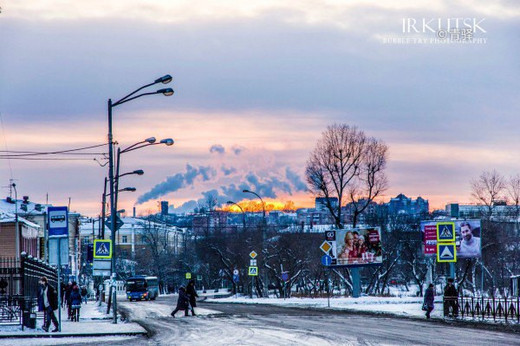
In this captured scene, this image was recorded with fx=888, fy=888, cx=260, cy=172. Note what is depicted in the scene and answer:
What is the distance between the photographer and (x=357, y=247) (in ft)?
232

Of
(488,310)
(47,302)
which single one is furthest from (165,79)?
(488,310)

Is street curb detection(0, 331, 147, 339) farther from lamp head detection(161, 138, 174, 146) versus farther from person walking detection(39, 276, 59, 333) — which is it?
lamp head detection(161, 138, 174, 146)

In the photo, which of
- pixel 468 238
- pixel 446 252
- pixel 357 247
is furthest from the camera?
pixel 357 247

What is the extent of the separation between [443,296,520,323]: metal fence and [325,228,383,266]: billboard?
27107 millimetres

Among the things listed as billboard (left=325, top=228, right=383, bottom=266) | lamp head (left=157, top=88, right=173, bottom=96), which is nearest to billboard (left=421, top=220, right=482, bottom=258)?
billboard (left=325, top=228, right=383, bottom=266)

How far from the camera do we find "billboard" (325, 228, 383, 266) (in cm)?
7038

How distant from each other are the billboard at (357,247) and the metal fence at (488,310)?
27.1 m

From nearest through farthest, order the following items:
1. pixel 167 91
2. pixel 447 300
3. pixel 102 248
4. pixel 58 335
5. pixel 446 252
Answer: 1. pixel 58 335
2. pixel 167 91
3. pixel 102 248
4. pixel 447 300
5. pixel 446 252

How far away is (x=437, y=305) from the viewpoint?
56781 mm

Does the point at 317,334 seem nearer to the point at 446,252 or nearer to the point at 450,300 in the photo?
the point at 450,300

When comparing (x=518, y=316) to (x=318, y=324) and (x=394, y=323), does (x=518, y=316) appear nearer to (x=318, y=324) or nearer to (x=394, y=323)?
(x=394, y=323)

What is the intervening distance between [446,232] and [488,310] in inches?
229

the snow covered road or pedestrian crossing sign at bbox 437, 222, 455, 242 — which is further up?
pedestrian crossing sign at bbox 437, 222, 455, 242

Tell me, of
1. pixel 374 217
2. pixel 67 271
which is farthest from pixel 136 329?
pixel 374 217
